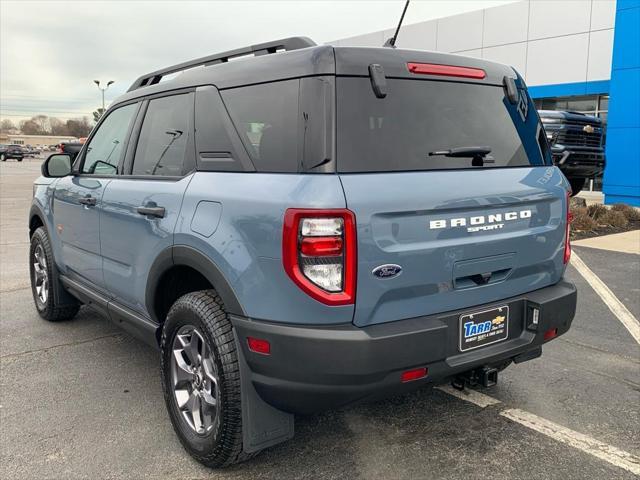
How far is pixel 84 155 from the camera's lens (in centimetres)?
439

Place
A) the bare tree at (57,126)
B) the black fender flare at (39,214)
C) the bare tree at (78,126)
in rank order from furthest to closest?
1. the bare tree at (57,126)
2. the bare tree at (78,126)
3. the black fender flare at (39,214)

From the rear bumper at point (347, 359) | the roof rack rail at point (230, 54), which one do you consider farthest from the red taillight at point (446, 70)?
the rear bumper at point (347, 359)

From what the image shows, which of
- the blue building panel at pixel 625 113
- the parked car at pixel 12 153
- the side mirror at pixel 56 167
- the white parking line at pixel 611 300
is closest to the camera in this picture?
the side mirror at pixel 56 167

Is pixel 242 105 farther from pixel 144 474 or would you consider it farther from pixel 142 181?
pixel 144 474

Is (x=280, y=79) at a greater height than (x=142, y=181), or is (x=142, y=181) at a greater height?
(x=280, y=79)

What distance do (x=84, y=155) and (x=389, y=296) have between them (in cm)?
309

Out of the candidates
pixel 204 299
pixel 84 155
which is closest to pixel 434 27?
pixel 84 155

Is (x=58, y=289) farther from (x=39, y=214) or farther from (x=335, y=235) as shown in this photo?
(x=335, y=235)

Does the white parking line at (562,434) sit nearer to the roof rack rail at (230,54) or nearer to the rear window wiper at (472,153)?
the rear window wiper at (472,153)

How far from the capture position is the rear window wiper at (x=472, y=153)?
262 centimetres

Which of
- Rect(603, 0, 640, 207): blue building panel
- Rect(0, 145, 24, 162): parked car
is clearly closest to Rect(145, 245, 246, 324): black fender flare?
Rect(603, 0, 640, 207): blue building panel

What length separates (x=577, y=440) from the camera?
3023mm

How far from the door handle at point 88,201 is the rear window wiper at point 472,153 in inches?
93.3

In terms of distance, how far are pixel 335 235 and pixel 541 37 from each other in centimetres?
2088
